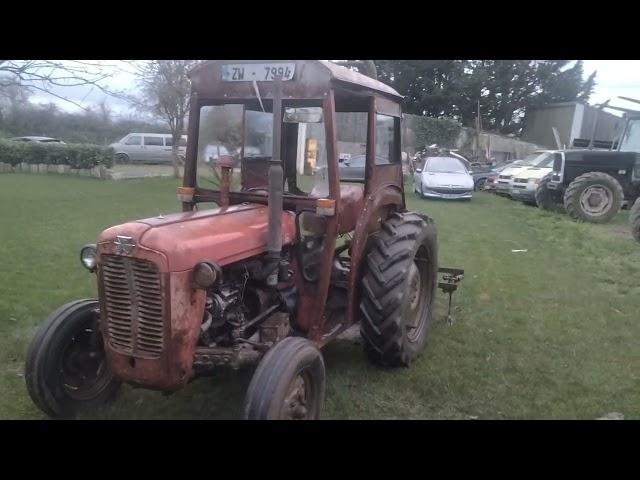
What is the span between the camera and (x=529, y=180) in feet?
56.4

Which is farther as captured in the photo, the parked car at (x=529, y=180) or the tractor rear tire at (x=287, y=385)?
the parked car at (x=529, y=180)

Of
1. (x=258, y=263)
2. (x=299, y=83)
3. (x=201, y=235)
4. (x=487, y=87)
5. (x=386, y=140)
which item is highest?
(x=487, y=87)

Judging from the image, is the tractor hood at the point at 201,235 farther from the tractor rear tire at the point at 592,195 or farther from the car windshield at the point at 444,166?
the car windshield at the point at 444,166

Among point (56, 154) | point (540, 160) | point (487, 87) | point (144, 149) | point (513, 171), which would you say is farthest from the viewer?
point (487, 87)

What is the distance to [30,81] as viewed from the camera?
5598mm

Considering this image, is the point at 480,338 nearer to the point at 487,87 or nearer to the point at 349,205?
the point at 349,205

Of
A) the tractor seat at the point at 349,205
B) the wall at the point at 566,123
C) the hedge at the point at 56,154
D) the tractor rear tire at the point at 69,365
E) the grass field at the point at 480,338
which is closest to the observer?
the tractor rear tire at the point at 69,365

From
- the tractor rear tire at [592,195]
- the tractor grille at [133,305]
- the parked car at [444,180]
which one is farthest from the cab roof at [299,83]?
A: the parked car at [444,180]

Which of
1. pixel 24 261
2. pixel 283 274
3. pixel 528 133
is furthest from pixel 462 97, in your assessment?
pixel 283 274

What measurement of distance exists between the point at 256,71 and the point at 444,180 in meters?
14.6

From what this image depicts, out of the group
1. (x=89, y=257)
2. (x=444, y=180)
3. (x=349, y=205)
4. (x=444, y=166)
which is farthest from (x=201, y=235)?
(x=444, y=166)

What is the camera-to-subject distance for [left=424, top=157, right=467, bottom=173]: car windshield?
18.4 m

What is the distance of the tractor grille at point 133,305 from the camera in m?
3.14

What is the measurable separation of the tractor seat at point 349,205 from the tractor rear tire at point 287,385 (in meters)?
1.22
